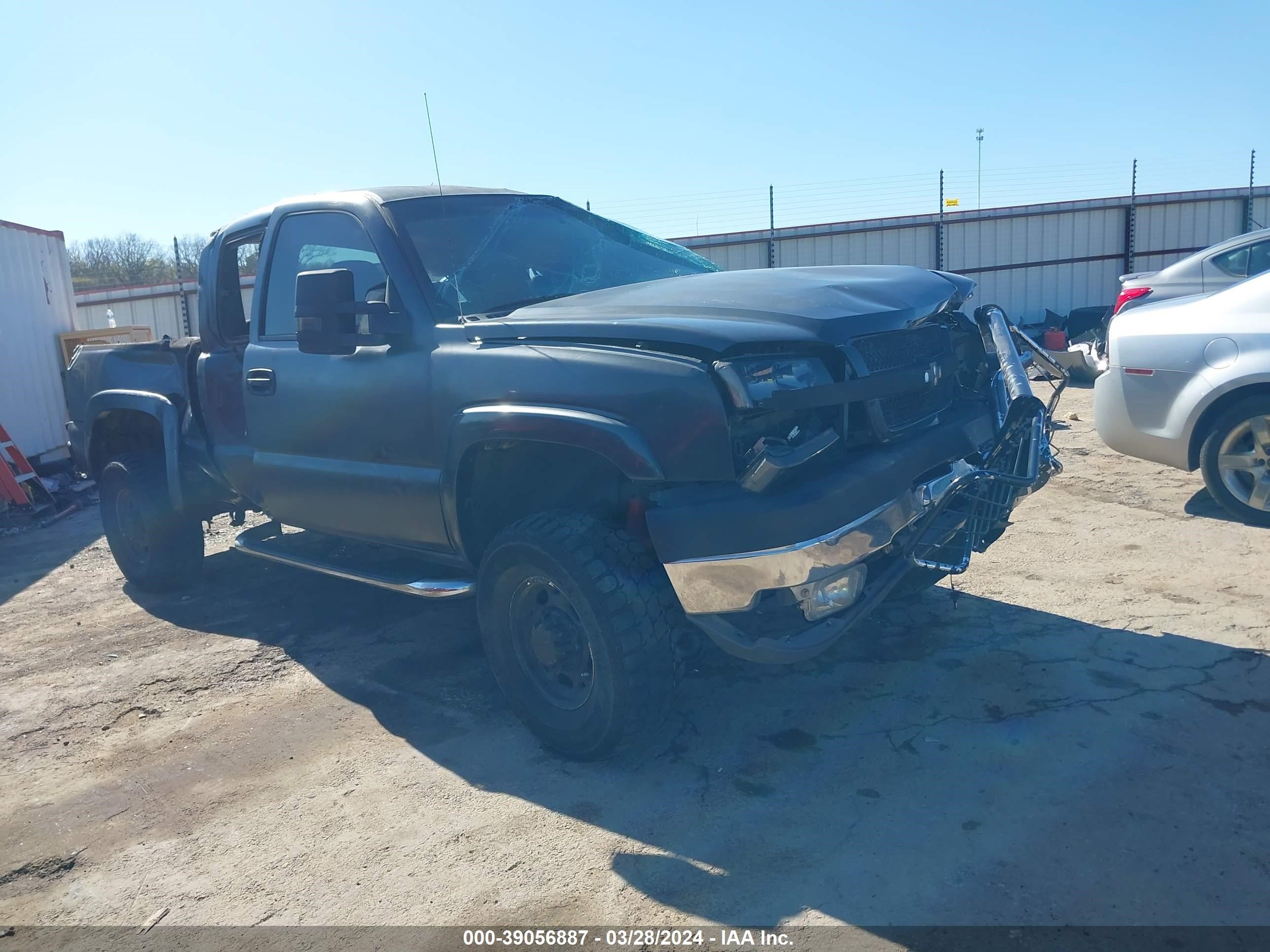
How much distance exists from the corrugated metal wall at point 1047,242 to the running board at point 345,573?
13728mm

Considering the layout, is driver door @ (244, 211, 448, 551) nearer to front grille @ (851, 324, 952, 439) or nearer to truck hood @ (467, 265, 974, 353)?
truck hood @ (467, 265, 974, 353)

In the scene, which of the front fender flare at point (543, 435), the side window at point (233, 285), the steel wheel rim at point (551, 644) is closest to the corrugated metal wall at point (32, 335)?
the side window at point (233, 285)

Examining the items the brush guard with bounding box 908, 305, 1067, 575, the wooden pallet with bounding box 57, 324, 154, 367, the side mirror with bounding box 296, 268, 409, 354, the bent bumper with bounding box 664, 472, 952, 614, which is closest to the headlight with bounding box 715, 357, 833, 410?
the bent bumper with bounding box 664, 472, 952, 614

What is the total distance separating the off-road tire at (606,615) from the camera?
313 centimetres

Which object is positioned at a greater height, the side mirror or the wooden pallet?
the side mirror

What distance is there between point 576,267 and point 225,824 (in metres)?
2.53

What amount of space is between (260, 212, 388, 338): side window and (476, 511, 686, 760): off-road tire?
4.51ft

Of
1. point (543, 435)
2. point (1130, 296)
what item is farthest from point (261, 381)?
point (1130, 296)

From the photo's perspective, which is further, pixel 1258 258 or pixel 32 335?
pixel 32 335

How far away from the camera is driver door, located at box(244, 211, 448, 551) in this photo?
150 inches

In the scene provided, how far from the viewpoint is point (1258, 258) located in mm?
8375

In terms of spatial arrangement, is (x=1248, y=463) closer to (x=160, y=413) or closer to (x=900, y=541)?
(x=900, y=541)

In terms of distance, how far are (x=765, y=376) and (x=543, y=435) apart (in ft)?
2.45

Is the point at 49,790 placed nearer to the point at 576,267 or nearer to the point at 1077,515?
the point at 576,267
